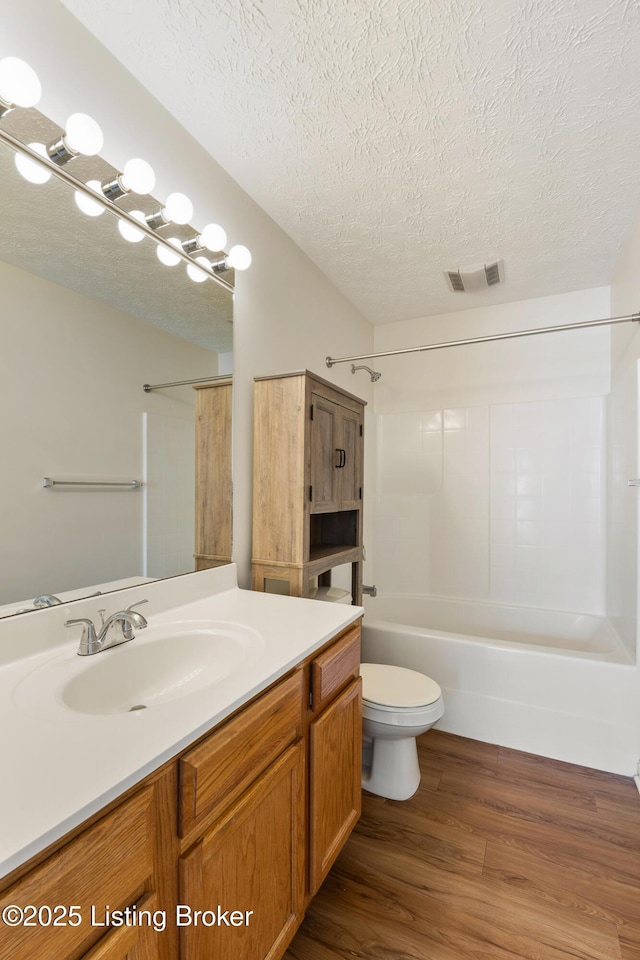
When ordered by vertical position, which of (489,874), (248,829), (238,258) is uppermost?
(238,258)

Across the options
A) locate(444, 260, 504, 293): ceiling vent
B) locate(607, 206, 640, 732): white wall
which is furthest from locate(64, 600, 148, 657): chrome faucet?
locate(444, 260, 504, 293): ceiling vent

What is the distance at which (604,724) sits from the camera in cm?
188

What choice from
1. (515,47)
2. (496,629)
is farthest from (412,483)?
(515,47)

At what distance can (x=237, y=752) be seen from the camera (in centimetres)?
82

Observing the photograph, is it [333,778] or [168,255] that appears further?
[168,255]

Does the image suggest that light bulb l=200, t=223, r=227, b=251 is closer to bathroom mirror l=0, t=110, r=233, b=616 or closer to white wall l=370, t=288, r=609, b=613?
bathroom mirror l=0, t=110, r=233, b=616

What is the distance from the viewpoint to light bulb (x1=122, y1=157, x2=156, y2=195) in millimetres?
1227

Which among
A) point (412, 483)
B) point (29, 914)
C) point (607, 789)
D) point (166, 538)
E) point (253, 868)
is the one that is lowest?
point (607, 789)

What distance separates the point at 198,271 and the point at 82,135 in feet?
1.69

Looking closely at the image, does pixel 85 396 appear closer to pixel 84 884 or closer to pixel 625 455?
pixel 84 884

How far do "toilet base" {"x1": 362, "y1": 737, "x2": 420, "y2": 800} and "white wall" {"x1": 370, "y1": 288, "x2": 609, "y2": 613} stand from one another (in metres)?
1.45

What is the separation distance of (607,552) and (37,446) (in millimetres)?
2903

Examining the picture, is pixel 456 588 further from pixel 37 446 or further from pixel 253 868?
pixel 37 446

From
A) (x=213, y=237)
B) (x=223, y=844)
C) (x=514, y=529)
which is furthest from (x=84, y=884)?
(x=514, y=529)
